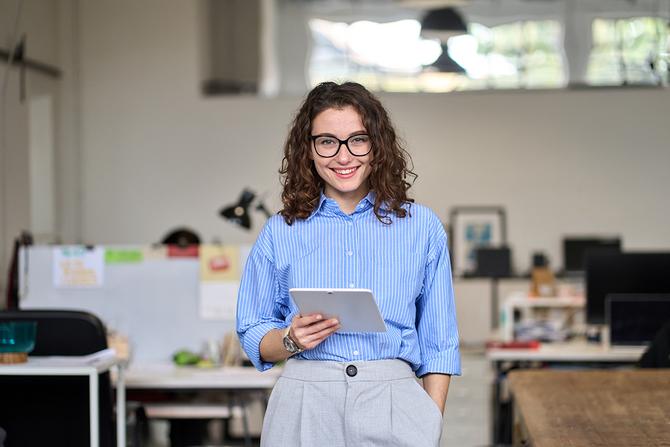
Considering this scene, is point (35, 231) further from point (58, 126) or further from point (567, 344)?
point (567, 344)

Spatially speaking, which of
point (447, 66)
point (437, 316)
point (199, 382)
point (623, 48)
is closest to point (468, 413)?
point (199, 382)

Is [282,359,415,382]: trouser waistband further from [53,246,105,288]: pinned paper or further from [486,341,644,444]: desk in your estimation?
[486,341,644,444]: desk

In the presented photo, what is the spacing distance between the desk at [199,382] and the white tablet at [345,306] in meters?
2.29

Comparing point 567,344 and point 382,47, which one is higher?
point 382,47

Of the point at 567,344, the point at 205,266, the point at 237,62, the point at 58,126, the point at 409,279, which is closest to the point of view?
the point at 409,279

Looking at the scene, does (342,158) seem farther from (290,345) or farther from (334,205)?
(290,345)

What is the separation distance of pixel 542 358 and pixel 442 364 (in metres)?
3.21

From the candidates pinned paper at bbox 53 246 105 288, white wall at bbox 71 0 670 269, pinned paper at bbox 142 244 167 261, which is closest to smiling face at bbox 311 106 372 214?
pinned paper at bbox 142 244 167 261

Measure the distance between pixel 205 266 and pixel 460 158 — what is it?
5627mm

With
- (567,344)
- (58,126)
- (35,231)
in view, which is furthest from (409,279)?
(58,126)

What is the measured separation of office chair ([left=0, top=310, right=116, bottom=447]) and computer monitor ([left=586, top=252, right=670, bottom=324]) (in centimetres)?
249

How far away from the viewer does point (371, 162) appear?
1.87 m

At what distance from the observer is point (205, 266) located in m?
4.45

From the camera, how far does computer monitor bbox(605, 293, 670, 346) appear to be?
4.82 m
